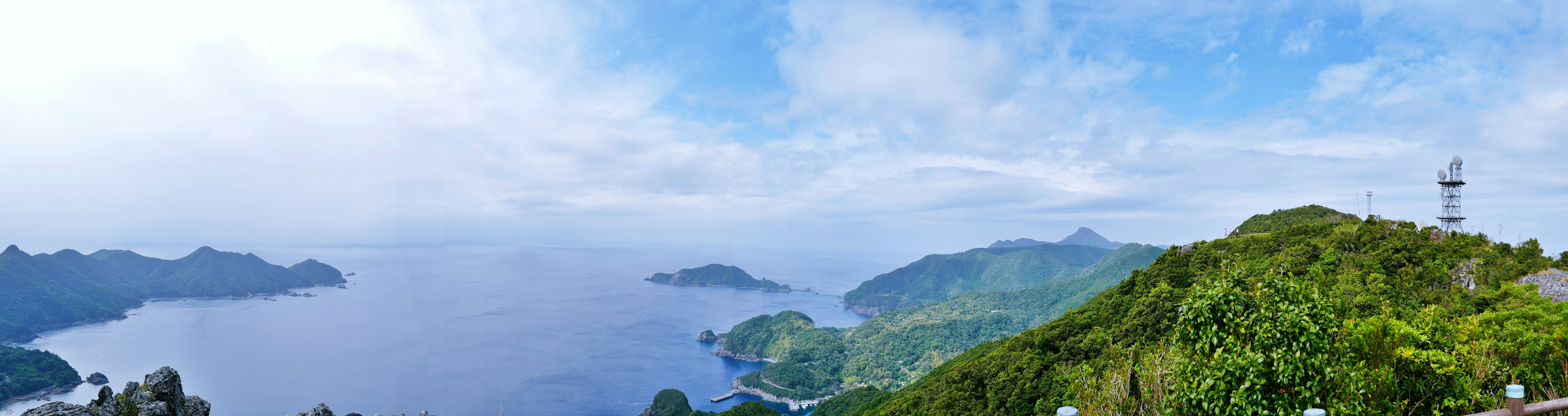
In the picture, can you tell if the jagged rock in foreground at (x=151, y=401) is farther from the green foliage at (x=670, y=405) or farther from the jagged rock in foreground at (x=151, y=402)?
the green foliage at (x=670, y=405)

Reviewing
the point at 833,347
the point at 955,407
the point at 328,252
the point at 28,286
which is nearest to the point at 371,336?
the point at 28,286

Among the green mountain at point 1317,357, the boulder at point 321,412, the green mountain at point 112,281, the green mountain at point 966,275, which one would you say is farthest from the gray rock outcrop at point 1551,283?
the green mountain at point 112,281

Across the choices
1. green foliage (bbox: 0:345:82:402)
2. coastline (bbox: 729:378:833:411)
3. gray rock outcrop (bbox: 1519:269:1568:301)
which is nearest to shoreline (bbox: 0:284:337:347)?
green foliage (bbox: 0:345:82:402)

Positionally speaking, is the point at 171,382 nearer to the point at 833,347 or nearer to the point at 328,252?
the point at 833,347

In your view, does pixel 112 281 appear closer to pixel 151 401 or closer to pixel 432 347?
pixel 432 347

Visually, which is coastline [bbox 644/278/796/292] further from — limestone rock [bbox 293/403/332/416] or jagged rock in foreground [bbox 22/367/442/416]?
jagged rock in foreground [bbox 22/367/442/416]

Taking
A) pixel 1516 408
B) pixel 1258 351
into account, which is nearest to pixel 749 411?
pixel 1258 351
